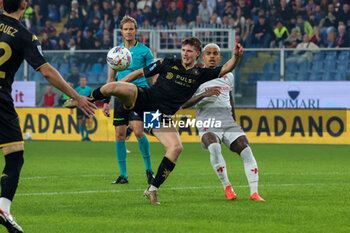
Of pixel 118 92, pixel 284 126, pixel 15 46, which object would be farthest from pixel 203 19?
pixel 15 46

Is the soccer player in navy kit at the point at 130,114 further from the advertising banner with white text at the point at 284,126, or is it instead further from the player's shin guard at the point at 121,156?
the advertising banner with white text at the point at 284,126

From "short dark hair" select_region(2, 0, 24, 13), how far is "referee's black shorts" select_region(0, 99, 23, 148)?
2.50 feet

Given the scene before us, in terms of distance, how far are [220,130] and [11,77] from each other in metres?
3.26

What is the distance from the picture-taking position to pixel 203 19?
80.1ft

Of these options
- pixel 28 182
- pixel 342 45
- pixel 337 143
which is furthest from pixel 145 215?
pixel 342 45

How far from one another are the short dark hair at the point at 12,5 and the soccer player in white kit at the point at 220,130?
9.81ft

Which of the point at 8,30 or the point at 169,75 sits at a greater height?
the point at 8,30

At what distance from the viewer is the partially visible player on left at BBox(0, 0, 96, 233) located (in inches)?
229

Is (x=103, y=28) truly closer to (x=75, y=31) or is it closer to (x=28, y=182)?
(x=75, y=31)

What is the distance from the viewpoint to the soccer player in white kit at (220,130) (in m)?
8.22

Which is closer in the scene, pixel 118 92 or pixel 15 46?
pixel 15 46

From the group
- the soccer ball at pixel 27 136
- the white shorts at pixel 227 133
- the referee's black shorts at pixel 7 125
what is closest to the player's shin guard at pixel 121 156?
the white shorts at pixel 227 133

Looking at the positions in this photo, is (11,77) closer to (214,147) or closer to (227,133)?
(214,147)

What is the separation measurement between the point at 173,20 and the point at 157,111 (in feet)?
56.5
